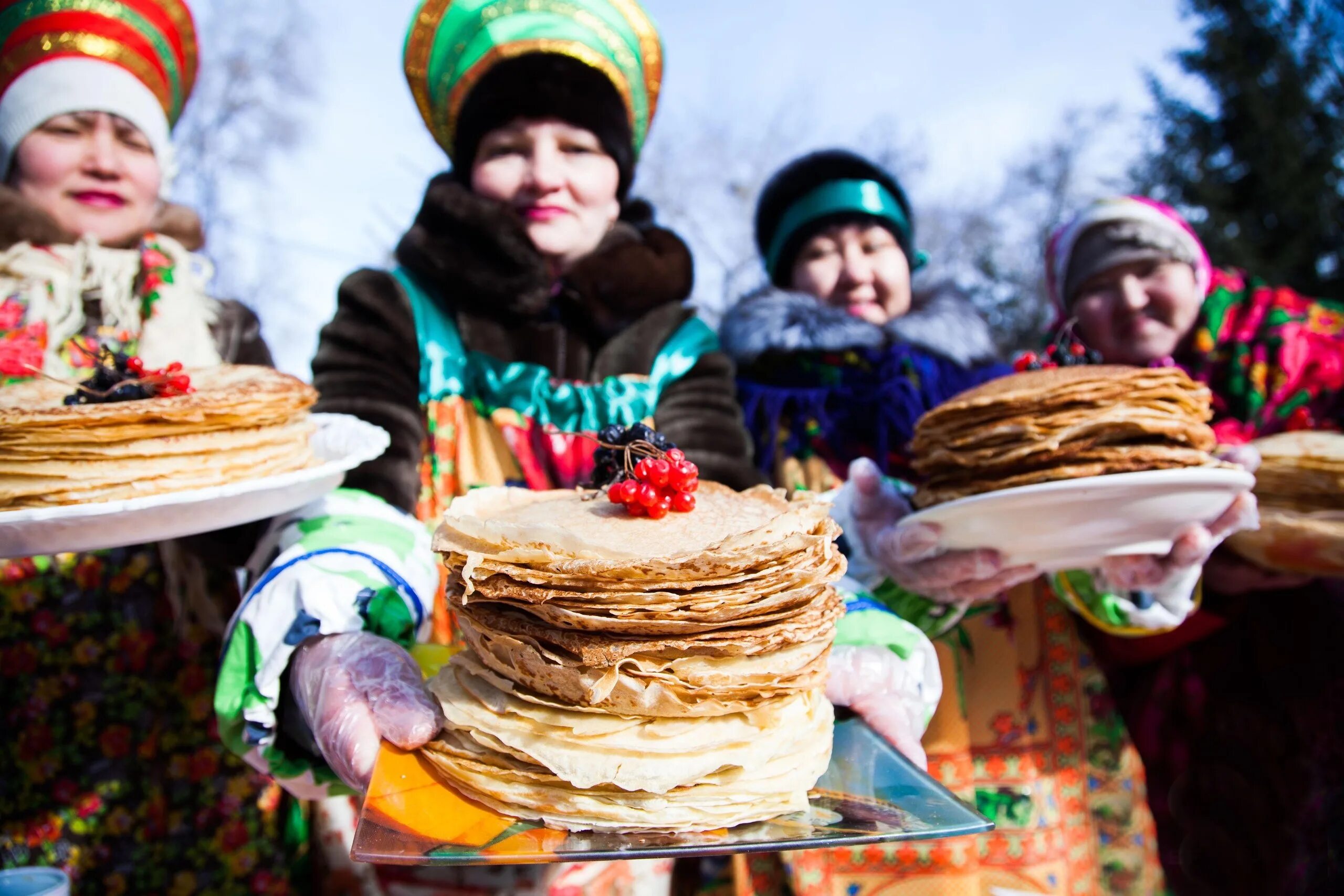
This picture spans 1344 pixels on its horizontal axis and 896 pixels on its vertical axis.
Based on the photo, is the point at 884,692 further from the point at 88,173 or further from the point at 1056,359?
the point at 88,173

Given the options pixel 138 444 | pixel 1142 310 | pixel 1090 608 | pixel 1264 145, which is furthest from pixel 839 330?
pixel 1264 145

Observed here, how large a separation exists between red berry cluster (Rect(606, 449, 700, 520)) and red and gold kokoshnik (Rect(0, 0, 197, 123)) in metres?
2.19

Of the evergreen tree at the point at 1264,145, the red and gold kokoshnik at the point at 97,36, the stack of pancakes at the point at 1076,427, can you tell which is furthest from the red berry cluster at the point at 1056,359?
the evergreen tree at the point at 1264,145

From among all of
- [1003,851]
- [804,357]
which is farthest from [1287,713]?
[804,357]

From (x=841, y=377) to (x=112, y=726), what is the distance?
221 centimetres

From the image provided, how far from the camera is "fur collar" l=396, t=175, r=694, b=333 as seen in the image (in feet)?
6.47

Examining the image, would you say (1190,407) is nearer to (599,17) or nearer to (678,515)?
(678,515)

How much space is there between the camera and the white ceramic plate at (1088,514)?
1383 millimetres

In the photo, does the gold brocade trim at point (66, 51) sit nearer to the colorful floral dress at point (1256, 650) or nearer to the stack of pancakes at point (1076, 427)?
the stack of pancakes at point (1076, 427)

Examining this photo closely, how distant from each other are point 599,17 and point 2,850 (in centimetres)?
255

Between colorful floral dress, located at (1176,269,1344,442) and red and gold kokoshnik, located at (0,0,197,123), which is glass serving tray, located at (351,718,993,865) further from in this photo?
red and gold kokoshnik, located at (0,0,197,123)

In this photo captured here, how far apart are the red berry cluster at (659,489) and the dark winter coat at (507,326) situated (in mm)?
764

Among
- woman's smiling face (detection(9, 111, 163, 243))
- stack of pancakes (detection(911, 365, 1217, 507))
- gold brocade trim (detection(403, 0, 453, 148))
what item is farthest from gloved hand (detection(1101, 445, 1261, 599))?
woman's smiling face (detection(9, 111, 163, 243))

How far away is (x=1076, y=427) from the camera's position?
1.56 metres
